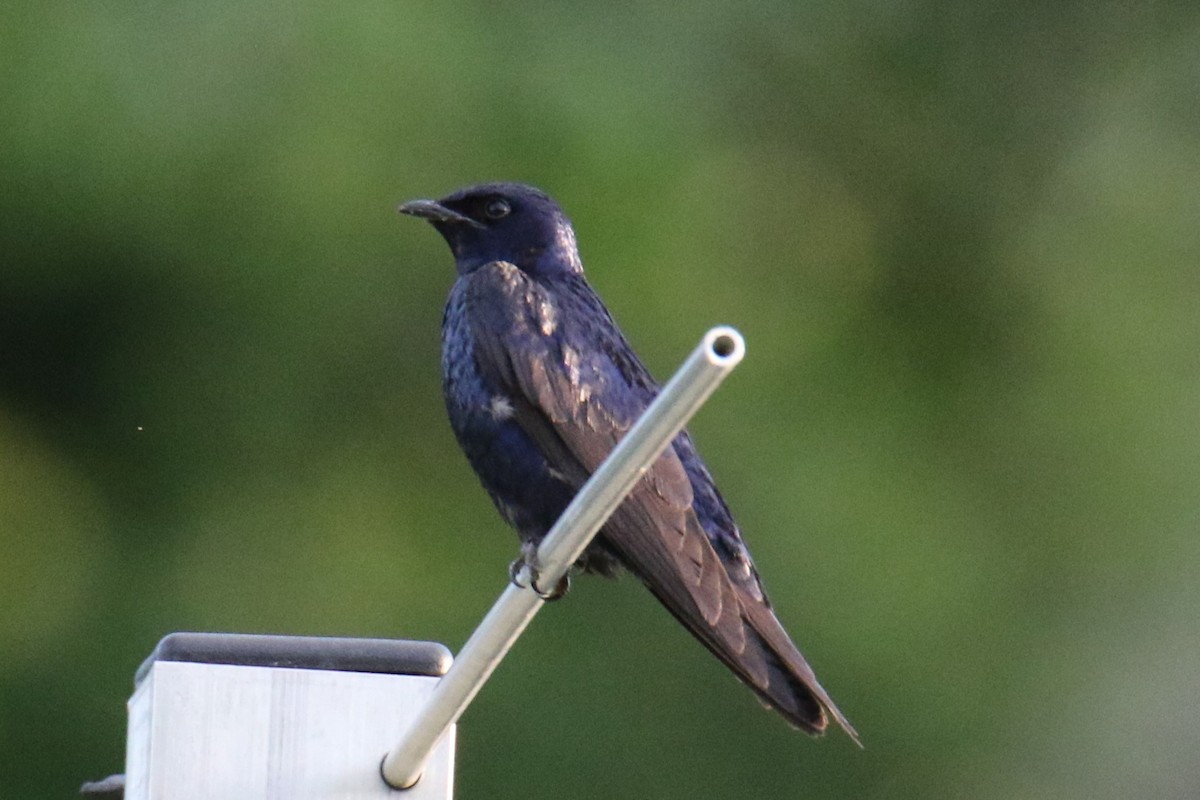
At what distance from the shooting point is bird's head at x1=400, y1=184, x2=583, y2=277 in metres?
3.91

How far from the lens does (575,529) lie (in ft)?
6.82

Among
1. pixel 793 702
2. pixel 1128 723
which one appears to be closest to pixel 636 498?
pixel 793 702

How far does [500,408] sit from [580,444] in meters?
0.14

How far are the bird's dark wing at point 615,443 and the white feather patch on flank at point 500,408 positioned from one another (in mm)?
11

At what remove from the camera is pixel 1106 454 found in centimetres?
633

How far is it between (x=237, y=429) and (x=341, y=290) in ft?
1.40

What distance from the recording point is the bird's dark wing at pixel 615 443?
3041 millimetres

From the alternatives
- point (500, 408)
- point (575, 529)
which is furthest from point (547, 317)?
point (575, 529)

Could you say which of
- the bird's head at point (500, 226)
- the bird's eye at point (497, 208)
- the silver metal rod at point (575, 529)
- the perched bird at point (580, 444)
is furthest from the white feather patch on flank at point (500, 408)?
the silver metal rod at point (575, 529)

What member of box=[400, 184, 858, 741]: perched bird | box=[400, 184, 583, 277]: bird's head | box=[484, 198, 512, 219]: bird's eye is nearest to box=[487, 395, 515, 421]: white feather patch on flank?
box=[400, 184, 858, 741]: perched bird

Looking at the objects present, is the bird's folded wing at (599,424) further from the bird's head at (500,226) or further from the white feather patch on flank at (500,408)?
the bird's head at (500,226)

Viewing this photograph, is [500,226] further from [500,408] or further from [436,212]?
[500,408]

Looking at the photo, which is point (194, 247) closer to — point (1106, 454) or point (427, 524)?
point (427, 524)

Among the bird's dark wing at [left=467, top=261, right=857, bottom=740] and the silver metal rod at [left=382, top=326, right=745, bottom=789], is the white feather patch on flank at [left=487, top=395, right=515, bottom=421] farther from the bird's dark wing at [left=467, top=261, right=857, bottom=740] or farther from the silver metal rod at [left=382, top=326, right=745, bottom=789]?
the silver metal rod at [left=382, top=326, right=745, bottom=789]
